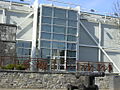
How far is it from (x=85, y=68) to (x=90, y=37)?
10.1m

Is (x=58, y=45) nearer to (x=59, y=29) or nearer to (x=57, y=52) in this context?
(x=57, y=52)

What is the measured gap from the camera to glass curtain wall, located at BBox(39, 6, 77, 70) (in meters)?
25.5

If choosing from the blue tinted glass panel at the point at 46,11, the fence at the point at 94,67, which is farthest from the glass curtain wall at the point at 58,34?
the fence at the point at 94,67

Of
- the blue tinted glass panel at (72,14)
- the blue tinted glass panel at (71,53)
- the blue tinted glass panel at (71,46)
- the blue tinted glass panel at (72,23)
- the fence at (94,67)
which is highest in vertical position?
the blue tinted glass panel at (72,14)

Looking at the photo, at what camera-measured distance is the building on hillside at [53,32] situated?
2539cm

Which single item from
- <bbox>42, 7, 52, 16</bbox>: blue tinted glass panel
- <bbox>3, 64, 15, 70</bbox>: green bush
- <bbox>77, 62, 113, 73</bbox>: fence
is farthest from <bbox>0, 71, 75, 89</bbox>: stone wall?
<bbox>42, 7, 52, 16</bbox>: blue tinted glass panel

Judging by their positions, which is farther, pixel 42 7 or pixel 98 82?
pixel 42 7

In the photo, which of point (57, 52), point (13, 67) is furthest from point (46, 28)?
point (13, 67)

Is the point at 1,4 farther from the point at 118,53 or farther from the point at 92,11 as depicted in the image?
the point at 118,53

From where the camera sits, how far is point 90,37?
28812 mm

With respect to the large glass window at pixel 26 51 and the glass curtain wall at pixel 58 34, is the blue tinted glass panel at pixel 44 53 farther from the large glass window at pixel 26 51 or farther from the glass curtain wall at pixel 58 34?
the large glass window at pixel 26 51

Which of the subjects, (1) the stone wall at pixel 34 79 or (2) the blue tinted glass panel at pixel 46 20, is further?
(2) the blue tinted glass panel at pixel 46 20

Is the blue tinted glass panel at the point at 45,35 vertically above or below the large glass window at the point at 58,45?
above

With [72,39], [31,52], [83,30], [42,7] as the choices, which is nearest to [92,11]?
[83,30]
